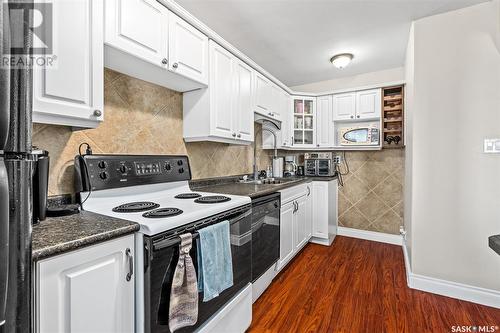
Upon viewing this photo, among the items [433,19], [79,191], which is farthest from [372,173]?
[79,191]

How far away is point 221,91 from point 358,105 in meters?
2.16

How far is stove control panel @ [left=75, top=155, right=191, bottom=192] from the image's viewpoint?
1346 mm

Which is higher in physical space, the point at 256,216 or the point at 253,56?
the point at 253,56

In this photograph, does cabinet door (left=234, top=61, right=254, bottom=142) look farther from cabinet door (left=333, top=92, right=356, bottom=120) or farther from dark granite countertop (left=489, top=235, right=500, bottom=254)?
dark granite countertop (left=489, top=235, right=500, bottom=254)

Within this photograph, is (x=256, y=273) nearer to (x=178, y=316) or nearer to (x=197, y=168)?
(x=178, y=316)

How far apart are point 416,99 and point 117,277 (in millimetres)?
2585

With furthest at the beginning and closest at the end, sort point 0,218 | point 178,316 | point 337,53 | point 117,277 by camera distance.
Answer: point 337,53
point 178,316
point 117,277
point 0,218

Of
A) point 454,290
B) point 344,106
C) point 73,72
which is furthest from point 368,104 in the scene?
point 73,72

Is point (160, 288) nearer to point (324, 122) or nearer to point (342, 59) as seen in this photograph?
point (342, 59)

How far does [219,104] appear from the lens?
2.09m

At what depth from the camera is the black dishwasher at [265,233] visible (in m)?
1.82

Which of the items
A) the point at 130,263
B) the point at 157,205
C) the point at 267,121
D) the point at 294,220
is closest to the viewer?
the point at 130,263

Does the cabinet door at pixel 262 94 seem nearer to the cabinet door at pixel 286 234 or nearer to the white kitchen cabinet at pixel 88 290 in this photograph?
the cabinet door at pixel 286 234

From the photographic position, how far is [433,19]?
6.90 ft
